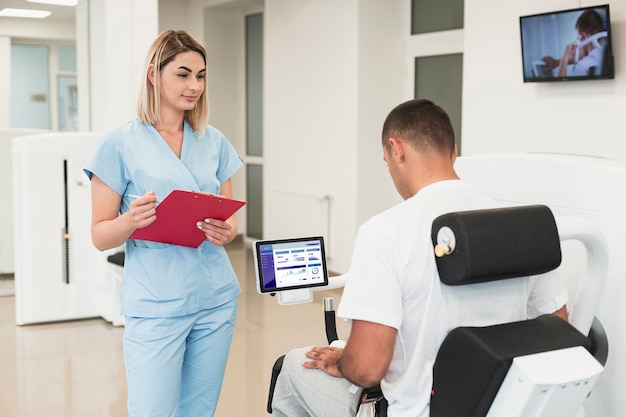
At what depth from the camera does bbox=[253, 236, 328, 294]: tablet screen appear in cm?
178

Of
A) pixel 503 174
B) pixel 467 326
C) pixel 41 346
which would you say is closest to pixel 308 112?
pixel 41 346

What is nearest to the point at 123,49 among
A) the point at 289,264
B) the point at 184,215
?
the point at 184,215

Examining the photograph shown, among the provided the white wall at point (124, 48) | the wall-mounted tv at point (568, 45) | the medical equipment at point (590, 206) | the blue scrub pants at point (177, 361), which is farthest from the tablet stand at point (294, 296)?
the white wall at point (124, 48)

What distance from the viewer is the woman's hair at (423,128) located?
1.71m

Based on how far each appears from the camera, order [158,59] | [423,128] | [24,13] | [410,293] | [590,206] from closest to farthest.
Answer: [410,293] → [423,128] → [590,206] → [158,59] → [24,13]

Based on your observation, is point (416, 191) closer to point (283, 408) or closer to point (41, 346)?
point (283, 408)

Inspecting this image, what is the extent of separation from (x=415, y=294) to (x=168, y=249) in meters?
0.81

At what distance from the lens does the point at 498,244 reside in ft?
5.04

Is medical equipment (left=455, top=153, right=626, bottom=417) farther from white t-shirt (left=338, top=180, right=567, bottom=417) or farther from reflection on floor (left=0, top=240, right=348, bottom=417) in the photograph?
A: reflection on floor (left=0, top=240, right=348, bottom=417)

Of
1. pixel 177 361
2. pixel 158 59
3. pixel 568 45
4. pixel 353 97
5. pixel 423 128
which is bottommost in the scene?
pixel 177 361

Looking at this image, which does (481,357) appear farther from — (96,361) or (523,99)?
(523,99)

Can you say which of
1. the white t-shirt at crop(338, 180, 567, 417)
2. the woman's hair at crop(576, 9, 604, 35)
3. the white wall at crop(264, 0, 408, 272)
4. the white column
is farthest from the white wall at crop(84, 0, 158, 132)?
the white t-shirt at crop(338, 180, 567, 417)

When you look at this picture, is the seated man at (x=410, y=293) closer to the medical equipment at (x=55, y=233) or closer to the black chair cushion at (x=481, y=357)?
the black chair cushion at (x=481, y=357)

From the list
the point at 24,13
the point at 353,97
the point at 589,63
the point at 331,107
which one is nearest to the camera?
the point at 589,63
